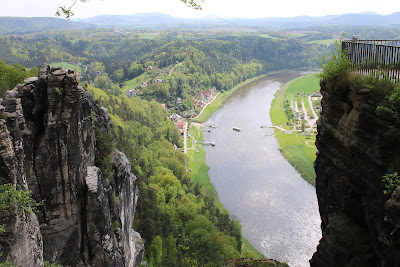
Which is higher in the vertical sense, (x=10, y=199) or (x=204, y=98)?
(x=10, y=199)

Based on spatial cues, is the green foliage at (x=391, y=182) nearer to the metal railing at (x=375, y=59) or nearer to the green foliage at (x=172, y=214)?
the metal railing at (x=375, y=59)

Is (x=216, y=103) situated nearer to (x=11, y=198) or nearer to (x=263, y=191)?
(x=263, y=191)

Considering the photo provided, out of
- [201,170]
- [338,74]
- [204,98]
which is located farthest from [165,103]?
[338,74]

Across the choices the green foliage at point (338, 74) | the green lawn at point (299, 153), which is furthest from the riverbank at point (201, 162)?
the green foliage at point (338, 74)

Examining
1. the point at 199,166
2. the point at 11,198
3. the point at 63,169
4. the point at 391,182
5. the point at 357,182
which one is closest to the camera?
the point at 391,182

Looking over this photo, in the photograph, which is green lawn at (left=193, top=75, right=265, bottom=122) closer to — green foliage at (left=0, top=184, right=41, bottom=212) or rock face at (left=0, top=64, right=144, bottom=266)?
rock face at (left=0, top=64, right=144, bottom=266)
